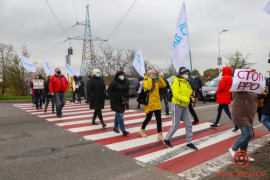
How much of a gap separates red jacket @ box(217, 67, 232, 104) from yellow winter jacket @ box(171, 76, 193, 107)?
2.07m

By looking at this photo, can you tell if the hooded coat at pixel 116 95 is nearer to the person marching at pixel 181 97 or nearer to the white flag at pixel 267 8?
the person marching at pixel 181 97

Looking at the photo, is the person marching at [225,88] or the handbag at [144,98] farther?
the person marching at [225,88]

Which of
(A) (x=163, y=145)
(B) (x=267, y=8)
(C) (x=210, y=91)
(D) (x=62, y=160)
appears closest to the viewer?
(B) (x=267, y=8)

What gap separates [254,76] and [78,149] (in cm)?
386

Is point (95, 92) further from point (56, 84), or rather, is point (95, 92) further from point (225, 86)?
point (225, 86)

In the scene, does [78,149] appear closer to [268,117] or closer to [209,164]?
[209,164]

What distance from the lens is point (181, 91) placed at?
4418 mm

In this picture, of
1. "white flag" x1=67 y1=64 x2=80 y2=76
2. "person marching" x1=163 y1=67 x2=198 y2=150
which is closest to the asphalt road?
"person marching" x1=163 y1=67 x2=198 y2=150

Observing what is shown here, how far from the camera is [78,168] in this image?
3.68 m

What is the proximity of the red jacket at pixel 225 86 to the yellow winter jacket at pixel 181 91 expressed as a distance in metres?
2.07

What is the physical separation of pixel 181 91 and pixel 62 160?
2.75m

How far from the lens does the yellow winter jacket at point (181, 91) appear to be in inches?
171

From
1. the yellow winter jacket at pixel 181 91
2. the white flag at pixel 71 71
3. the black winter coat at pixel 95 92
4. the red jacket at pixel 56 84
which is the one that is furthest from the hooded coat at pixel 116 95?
the white flag at pixel 71 71

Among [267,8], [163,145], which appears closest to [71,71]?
[163,145]
